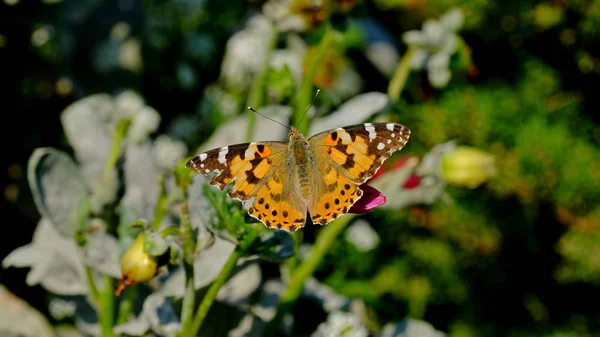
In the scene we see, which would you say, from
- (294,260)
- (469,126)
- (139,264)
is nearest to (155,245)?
(139,264)

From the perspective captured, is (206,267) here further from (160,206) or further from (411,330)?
(411,330)

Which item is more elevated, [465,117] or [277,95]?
[277,95]

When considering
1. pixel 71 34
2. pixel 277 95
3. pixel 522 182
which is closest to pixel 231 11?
pixel 71 34

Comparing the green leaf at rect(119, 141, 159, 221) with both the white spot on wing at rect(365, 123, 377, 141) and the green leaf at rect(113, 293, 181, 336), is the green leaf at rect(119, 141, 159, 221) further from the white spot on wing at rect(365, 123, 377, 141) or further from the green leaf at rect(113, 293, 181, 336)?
the white spot on wing at rect(365, 123, 377, 141)

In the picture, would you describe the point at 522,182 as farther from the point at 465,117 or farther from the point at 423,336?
the point at 423,336

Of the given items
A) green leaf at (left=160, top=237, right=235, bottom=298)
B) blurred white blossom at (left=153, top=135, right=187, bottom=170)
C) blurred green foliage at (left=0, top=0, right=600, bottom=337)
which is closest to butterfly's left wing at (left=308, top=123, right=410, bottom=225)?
green leaf at (left=160, top=237, right=235, bottom=298)
